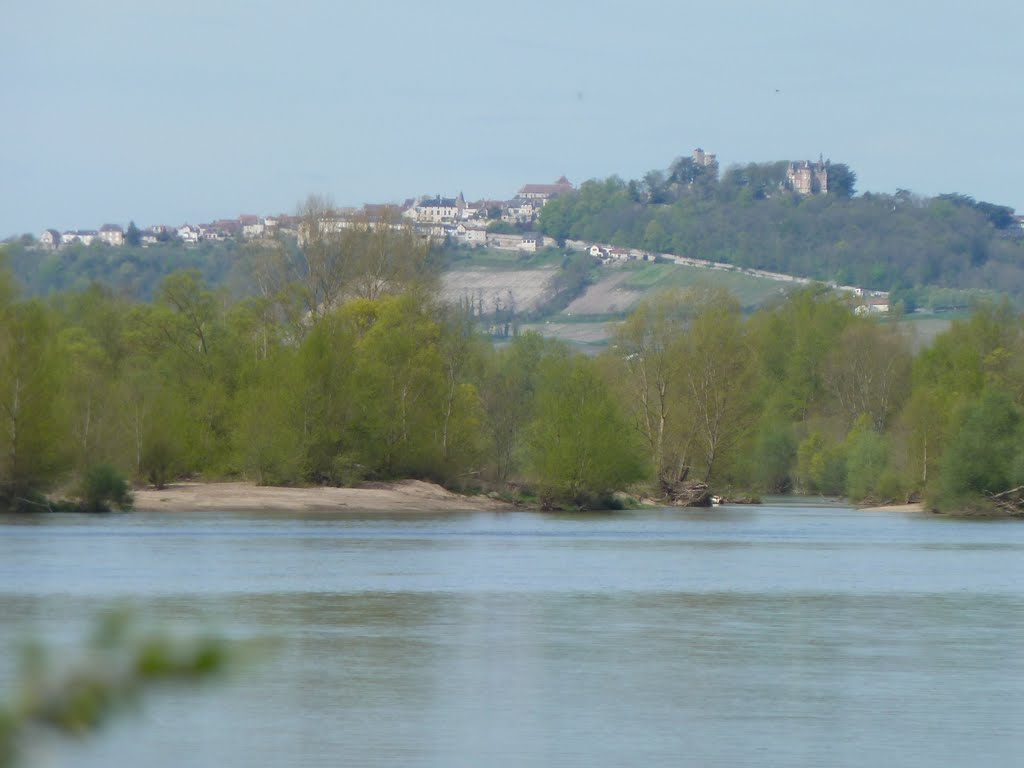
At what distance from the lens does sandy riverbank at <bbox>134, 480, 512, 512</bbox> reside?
67.5 meters

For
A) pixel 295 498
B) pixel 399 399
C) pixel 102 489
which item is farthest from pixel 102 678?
pixel 399 399

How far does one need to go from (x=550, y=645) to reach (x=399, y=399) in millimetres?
48430

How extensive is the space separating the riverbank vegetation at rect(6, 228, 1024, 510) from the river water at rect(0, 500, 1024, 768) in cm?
1437

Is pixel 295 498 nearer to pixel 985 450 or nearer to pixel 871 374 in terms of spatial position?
pixel 985 450

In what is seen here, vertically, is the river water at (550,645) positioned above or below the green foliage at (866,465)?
above

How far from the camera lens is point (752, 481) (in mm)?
98750

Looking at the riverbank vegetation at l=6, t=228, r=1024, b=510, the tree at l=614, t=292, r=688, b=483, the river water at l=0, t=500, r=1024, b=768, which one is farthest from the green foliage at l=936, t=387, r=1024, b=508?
the river water at l=0, t=500, r=1024, b=768

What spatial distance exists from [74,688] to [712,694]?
56.2ft

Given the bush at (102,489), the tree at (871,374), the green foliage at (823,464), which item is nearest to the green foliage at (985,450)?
the green foliage at (823,464)

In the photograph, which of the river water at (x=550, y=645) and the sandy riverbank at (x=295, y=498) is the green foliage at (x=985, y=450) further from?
the sandy riverbank at (x=295, y=498)

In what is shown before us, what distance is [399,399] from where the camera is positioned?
238ft

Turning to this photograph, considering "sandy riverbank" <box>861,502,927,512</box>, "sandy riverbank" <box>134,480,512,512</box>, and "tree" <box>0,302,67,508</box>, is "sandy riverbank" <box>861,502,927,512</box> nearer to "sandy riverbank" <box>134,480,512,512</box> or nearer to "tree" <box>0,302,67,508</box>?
"sandy riverbank" <box>134,480,512,512</box>

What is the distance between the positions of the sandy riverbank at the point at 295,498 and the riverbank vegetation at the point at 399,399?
894mm

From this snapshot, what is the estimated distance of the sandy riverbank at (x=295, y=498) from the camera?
67.5 metres
